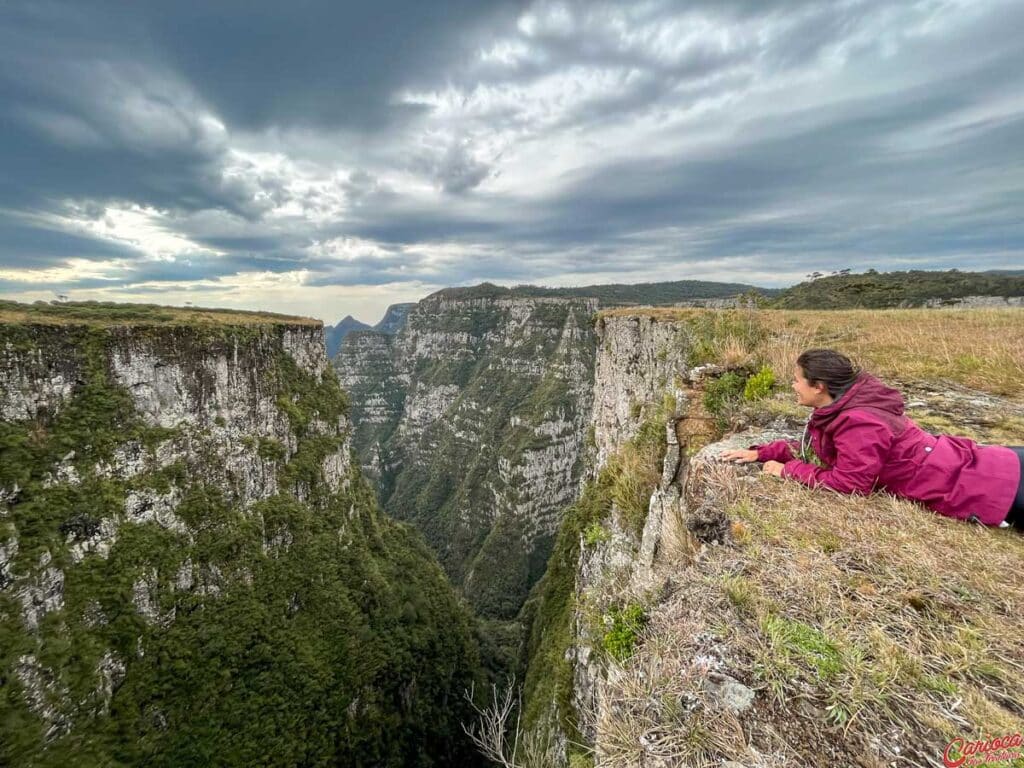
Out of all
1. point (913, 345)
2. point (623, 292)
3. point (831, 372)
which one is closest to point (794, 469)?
point (831, 372)

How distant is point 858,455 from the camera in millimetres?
3480

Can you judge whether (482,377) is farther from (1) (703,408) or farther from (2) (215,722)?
(1) (703,408)

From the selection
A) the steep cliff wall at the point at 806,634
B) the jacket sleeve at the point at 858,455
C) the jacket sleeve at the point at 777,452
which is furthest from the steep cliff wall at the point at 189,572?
the jacket sleeve at the point at 858,455

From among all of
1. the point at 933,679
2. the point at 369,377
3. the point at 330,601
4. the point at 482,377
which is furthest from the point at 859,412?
the point at 369,377

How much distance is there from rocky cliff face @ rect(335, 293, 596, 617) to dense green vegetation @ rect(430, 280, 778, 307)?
381cm

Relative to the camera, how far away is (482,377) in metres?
121

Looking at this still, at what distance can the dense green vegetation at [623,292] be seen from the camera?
116 metres

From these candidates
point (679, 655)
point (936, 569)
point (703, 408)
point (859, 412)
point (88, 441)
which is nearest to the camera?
point (679, 655)

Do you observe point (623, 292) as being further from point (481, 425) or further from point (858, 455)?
point (858, 455)

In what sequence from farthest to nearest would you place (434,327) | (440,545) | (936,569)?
(434,327) < (440,545) < (936,569)

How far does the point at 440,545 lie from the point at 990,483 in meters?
99.9

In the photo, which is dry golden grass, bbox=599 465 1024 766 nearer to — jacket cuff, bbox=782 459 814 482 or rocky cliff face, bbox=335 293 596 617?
jacket cuff, bbox=782 459 814 482

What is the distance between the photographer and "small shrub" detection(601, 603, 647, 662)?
3.54 metres

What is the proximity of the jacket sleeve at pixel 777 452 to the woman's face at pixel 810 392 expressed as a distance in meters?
0.55
